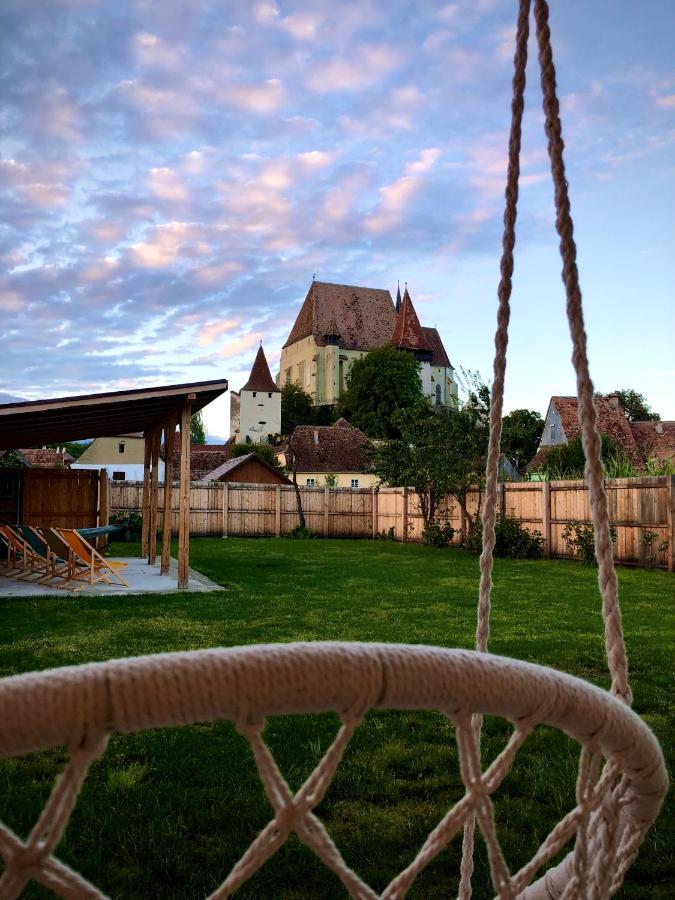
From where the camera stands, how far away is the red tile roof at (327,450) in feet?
146

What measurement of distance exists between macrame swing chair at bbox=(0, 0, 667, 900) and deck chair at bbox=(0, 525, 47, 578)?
1034 cm

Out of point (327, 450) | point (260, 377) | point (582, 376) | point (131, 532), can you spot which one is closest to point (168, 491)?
point (131, 532)

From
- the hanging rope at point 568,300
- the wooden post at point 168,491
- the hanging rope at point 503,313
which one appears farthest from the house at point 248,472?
the hanging rope at point 568,300

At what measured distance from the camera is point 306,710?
646mm

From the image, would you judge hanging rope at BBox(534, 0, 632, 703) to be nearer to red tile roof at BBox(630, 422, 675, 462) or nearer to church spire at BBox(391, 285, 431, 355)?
red tile roof at BBox(630, 422, 675, 462)

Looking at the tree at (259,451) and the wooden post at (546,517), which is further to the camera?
the tree at (259,451)

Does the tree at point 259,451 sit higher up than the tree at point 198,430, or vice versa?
the tree at point 198,430

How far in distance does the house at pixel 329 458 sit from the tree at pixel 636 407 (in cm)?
2297

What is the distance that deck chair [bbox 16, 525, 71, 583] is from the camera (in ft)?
32.9

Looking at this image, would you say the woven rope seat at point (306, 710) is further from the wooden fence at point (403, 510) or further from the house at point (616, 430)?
the house at point (616, 430)

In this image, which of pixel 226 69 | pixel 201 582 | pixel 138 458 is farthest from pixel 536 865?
pixel 138 458

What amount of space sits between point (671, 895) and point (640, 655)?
11.5ft

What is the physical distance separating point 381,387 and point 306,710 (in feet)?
197

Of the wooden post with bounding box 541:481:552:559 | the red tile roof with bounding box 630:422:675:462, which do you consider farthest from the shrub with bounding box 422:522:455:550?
the red tile roof with bounding box 630:422:675:462
